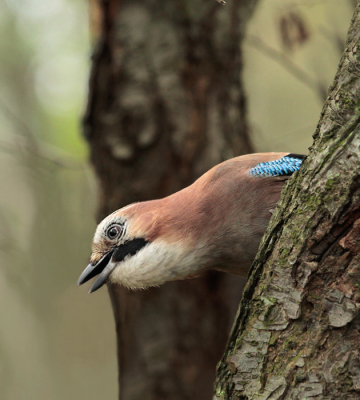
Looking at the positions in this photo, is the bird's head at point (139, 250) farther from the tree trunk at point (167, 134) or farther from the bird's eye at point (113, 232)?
the tree trunk at point (167, 134)

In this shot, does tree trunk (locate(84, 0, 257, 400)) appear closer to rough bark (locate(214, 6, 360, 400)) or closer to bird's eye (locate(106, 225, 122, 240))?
bird's eye (locate(106, 225, 122, 240))

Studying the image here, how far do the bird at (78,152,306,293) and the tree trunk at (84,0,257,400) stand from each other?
4.02 feet

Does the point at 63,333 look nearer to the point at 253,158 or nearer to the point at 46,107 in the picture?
the point at 46,107

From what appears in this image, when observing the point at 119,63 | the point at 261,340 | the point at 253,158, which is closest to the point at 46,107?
the point at 119,63

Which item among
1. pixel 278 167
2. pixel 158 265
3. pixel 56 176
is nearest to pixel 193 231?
pixel 158 265

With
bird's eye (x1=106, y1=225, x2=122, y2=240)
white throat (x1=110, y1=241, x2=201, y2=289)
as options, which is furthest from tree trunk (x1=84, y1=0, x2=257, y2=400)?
white throat (x1=110, y1=241, x2=201, y2=289)

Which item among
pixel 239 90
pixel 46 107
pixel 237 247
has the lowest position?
pixel 237 247

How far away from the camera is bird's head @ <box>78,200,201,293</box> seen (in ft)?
8.42

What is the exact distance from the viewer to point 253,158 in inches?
117

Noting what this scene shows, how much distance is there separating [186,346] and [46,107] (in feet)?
13.6

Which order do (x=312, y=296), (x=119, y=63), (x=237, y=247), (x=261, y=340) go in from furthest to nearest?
(x=119, y=63), (x=237, y=247), (x=261, y=340), (x=312, y=296)

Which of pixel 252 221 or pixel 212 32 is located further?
pixel 212 32

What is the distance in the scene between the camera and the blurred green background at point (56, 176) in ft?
19.6

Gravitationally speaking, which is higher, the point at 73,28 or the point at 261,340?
the point at 73,28
